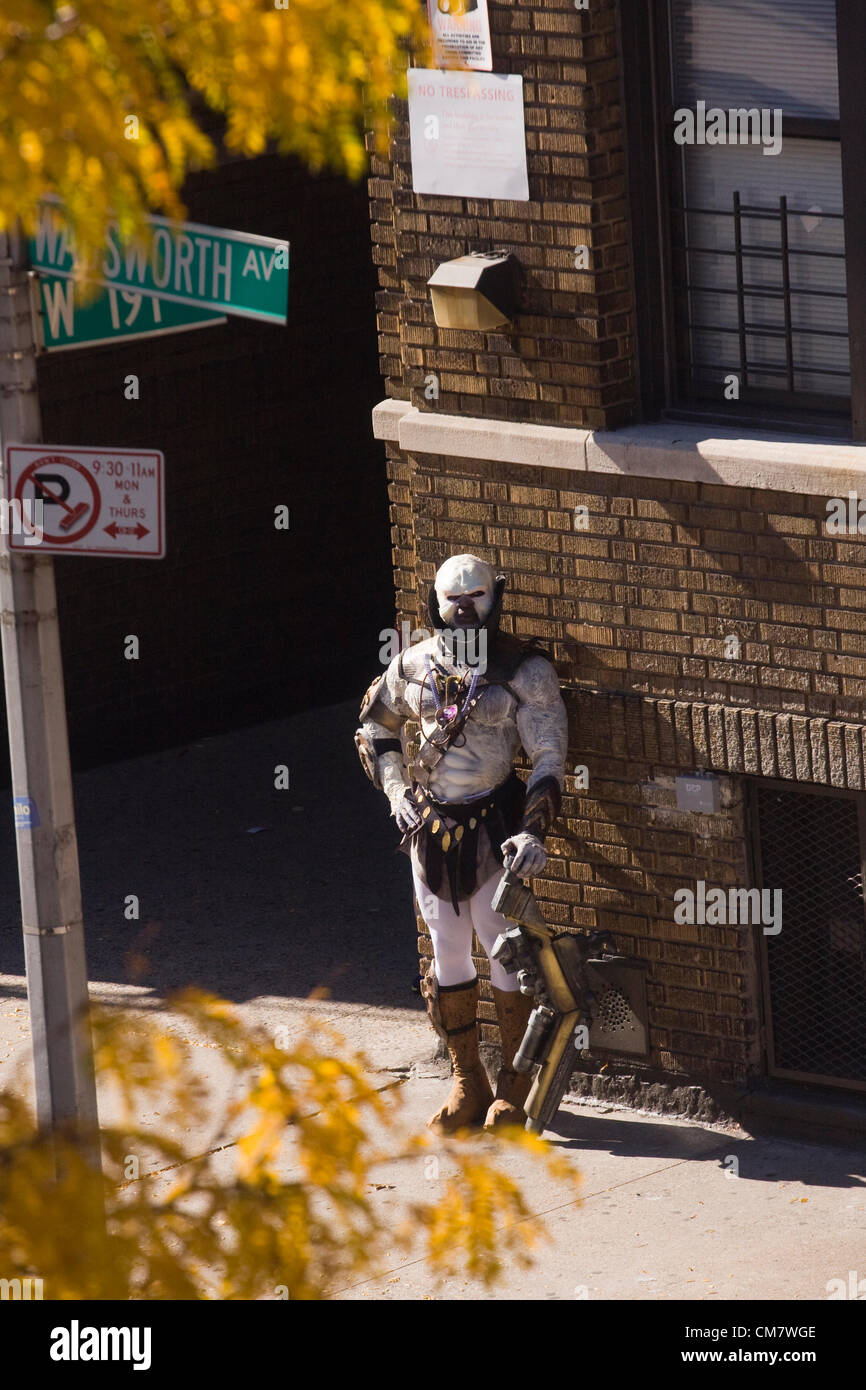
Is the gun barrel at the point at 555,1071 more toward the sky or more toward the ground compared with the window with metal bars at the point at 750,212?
more toward the ground

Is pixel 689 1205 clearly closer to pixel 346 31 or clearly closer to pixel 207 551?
pixel 346 31

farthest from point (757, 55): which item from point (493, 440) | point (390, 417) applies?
point (390, 417)

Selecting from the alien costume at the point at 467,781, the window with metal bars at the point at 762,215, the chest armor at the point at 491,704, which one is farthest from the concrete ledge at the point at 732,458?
the chest armor at the point at 491,704

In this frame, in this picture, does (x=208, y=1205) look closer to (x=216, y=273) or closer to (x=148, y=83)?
(x=148, y=83)

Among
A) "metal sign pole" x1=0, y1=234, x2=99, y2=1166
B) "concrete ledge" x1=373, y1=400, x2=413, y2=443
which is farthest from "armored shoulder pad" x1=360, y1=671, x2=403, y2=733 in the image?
"metal sign pole" x1=0, y1=234, x2=99, y2=1166

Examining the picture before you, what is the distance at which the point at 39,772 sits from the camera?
6.57 meters

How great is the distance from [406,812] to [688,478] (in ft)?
5.28

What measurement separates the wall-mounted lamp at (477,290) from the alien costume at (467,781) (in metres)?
0.86

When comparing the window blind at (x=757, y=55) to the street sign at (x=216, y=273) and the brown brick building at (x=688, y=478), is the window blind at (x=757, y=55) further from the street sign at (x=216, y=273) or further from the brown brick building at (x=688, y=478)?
the street sign at (x=216, y=273)

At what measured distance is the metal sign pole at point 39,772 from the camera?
6320 millimetres

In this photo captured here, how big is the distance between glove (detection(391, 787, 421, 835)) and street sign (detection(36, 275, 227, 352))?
266cm

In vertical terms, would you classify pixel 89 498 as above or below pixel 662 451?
above

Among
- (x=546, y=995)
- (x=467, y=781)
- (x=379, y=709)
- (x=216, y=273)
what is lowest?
(x=546, y=995)

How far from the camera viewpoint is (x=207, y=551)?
44.2ft
